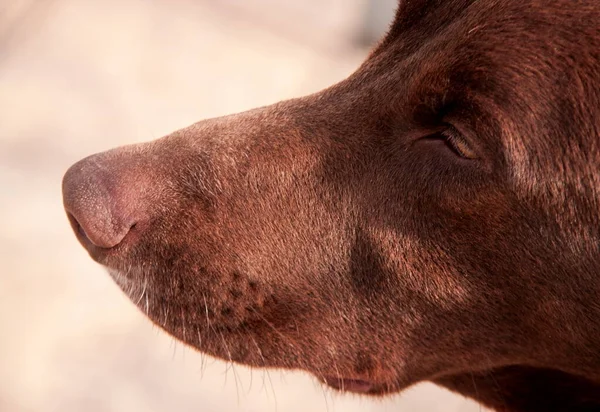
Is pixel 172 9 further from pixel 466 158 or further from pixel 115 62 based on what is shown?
pixel 466 158

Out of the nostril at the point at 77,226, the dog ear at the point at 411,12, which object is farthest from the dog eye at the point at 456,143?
the nostril at the point at 77,226

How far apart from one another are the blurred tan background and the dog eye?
116cm

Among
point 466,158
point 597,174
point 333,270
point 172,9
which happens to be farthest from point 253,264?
point 172,9

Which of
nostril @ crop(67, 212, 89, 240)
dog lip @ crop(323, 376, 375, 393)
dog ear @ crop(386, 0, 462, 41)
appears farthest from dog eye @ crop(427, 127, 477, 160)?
nostril @ crop(67, 212, 89, 240)

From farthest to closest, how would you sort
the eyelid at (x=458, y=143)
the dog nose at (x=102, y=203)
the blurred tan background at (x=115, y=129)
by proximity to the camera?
1. the blurred tan background at (x=115, y=129)
2. the dog nose at (x=102, y=203)
3. the eyelid at (x=458, y=143)

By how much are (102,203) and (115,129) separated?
9.25 feet

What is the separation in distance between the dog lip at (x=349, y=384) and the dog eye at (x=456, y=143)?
29.7 inches

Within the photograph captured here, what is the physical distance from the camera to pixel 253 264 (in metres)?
2.26

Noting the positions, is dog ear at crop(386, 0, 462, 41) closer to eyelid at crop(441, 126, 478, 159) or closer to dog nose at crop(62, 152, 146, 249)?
eyelid at crop(441, 126, 478, 159)

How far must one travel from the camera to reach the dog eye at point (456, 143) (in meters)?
2.04

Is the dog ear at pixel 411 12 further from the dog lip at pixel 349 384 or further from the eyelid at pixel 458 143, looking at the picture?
the dog lip at pixel 349 384

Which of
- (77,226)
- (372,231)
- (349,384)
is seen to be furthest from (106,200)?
(349,384)

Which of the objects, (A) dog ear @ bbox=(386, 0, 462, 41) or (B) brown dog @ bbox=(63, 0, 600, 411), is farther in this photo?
(A) dog ear @ bbox=(386, 0, 462, 41)

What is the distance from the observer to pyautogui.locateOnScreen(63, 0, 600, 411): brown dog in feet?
6.72
